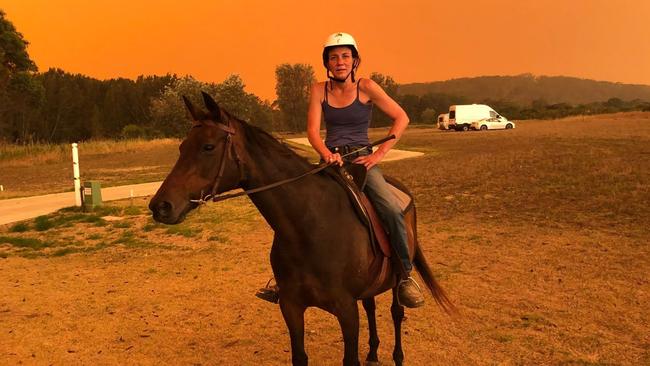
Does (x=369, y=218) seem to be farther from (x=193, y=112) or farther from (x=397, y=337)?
(x=397, y=337)

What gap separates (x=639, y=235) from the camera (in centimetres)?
938

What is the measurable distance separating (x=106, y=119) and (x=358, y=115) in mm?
107100

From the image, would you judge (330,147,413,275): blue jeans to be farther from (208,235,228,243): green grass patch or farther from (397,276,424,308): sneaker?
(208,235,228,243): green grass patch

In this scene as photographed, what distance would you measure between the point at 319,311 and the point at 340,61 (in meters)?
3.88

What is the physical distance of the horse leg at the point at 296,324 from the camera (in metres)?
3.73

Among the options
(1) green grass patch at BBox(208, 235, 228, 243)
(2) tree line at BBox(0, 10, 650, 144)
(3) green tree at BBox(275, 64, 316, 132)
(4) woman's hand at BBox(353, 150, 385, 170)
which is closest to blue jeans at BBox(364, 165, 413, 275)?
(4) woman's hand at BBox(353, 150, 385, 170)

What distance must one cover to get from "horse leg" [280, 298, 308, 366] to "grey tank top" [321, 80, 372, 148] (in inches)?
54.7

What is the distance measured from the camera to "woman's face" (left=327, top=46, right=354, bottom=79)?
380 cm

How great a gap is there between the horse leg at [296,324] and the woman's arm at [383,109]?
4.20 ft

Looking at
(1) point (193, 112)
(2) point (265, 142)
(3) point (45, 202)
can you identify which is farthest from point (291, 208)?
(3) point (45, 202)

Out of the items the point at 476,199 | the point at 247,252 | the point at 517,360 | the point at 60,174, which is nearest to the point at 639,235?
the point at 476,199

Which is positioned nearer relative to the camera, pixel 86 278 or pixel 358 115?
pixel 358 115

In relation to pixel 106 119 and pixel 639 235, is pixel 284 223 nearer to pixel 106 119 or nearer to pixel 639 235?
pixel 639 235

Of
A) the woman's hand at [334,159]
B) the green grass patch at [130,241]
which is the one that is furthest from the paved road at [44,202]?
the woman's hand at [334,159]
